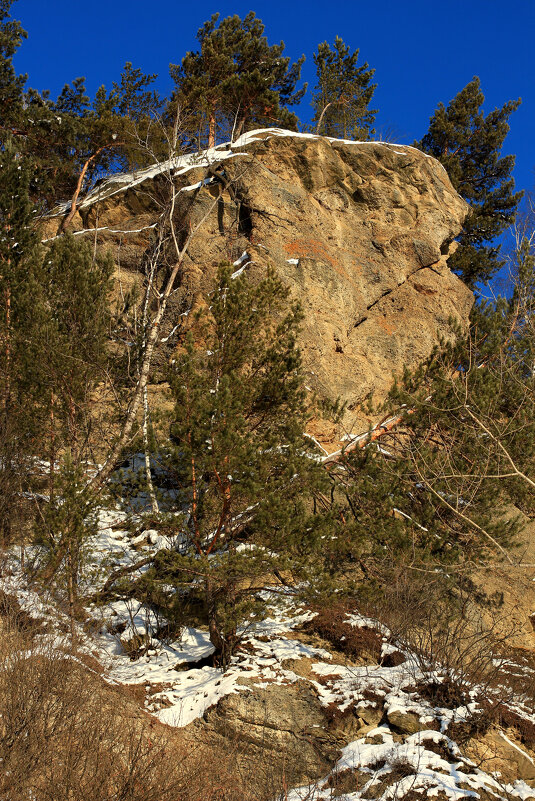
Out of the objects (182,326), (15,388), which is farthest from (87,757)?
(182,326)

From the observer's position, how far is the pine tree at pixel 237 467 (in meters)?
7.41

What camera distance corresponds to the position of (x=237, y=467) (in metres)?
7.46

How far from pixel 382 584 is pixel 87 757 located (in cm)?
538

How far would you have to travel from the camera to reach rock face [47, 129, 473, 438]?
1488cm

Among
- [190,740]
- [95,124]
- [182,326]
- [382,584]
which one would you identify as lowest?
[190,740]

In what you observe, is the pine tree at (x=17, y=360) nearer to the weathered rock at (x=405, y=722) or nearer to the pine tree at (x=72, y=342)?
the pine tree at (x=72, y=342)

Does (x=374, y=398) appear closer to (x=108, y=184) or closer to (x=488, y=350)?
(x=488, y=350)

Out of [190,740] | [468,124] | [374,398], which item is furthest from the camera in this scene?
[468,124]

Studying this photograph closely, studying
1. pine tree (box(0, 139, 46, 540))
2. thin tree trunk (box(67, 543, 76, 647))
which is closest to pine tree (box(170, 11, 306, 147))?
pine tree (box(0, 139, 46, 540))

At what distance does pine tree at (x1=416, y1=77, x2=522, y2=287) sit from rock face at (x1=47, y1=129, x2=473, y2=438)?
2846 millimetres

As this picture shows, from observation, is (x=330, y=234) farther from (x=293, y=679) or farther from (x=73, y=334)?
(x=293, y=679)

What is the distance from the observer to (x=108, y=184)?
1797 cm

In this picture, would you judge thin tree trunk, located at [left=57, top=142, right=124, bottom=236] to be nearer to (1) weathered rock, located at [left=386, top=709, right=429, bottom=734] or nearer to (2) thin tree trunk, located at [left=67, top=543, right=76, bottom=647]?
(2) thin tree trunk, located at [left=67, top=543, right=76, bottom=647]

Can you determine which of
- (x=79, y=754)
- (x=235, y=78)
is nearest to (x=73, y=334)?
(x=79, y=754)
